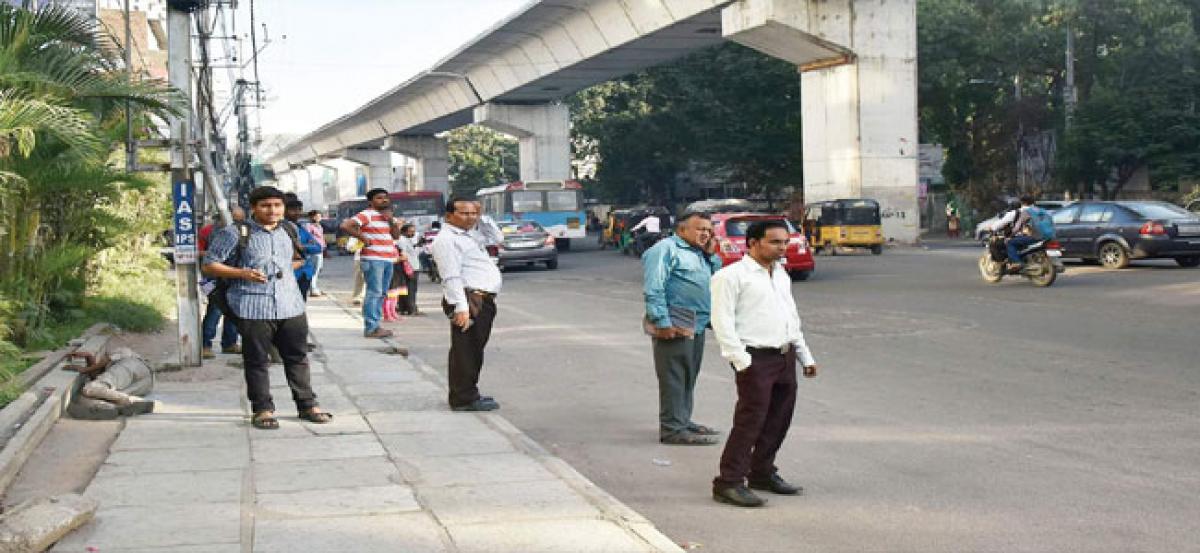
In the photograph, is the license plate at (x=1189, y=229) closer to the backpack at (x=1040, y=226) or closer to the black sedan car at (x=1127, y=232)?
the black sedan car at (x=1127, y=232)

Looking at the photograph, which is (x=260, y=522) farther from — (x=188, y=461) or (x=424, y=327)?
(x=424, y=327)

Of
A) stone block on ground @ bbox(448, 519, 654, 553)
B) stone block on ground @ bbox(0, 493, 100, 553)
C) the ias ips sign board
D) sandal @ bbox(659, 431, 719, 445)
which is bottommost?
sandal @ bbox(659, 431, 719, 445)

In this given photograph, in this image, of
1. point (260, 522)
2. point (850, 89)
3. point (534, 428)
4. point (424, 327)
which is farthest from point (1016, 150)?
point (260, 522)

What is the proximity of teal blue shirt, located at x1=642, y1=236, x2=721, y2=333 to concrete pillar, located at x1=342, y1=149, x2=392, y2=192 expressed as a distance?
255ft

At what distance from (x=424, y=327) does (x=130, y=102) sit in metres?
6.64

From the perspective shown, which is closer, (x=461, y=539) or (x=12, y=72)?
(x=461, y=539)

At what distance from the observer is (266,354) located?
8641mm

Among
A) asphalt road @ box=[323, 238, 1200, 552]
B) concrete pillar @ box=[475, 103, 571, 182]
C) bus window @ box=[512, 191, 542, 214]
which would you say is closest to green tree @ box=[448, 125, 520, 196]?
concrete pillar @ box=[475, 103, 571, 182]

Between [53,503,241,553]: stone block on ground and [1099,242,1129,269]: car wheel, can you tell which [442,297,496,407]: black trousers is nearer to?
[53,503,241,553]: stone block on ground

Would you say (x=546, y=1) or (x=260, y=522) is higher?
(x=546, y=1)

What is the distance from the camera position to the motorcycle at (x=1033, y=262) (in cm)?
2066

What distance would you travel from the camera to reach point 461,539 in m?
5.55

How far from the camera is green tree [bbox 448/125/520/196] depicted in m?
114

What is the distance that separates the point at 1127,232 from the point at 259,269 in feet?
65.4
